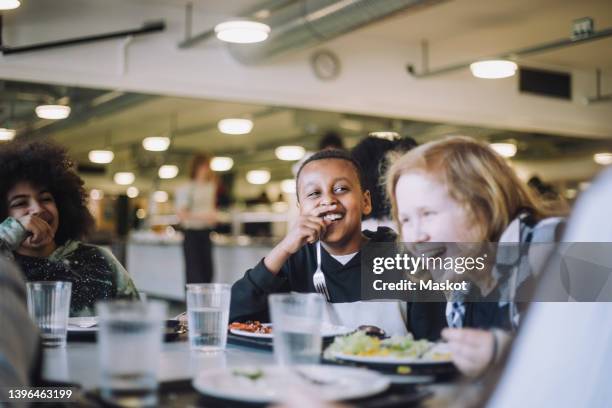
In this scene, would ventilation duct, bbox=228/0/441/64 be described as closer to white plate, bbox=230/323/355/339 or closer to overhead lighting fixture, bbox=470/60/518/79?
overhead lighting fixture, bbox=470/60/518/79

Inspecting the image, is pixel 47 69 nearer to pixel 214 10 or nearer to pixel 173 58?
pixel 173 58

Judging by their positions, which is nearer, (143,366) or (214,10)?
(143,366)

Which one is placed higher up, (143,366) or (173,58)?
(173,58)

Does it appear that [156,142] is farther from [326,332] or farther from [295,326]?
[295,326]

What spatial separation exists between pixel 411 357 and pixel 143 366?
1.33 ft

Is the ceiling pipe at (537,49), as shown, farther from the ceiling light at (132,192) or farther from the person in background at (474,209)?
the ceiling light at (132,192)

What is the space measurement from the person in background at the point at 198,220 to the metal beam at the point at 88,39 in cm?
127

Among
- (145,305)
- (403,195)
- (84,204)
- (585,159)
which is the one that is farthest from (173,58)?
(585,159)

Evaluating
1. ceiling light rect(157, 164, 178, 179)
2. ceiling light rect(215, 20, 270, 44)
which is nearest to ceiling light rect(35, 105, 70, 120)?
ceiling light rect(215, 20, 270, 44)

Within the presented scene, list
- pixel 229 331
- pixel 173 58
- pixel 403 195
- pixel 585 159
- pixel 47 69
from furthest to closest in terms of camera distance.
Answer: pixel 585 159 < pixel 173 58 < pixel 47 69 < pixel 229 331 < pixel 403 195

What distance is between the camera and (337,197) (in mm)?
1674

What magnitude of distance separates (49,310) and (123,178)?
13.7 m

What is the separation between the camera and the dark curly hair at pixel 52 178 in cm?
185

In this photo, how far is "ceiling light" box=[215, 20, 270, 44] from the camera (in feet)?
12.9
